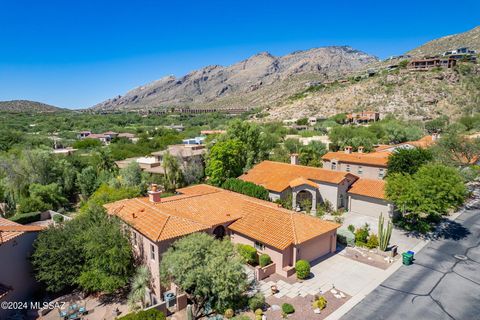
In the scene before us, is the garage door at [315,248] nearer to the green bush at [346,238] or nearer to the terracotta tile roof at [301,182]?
the green bush at [346,238]

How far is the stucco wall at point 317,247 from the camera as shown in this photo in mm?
20844

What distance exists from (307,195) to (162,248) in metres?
19.1

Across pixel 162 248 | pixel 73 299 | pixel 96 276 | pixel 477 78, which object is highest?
pixel 477 78

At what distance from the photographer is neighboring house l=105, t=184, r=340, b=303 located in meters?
19.0

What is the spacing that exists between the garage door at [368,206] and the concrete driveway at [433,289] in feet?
19.0

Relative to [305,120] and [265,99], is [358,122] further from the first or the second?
[265,99]

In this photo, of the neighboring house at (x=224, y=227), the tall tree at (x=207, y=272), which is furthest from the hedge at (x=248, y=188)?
the tall tree at (x=207, y=272)

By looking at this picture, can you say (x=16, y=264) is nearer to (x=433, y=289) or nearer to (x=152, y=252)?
(x=152, y=252)

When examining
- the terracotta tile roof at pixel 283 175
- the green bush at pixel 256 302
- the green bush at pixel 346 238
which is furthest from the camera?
the terracotta tile roof at pixel 283 175

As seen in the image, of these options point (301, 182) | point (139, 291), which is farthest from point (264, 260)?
point (301, 182)

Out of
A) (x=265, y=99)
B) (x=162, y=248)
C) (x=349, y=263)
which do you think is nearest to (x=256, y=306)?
(x=162, y=248)

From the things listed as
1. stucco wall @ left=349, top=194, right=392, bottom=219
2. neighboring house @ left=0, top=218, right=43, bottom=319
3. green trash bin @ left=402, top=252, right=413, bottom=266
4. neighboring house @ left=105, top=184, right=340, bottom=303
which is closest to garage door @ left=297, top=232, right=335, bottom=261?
neighboring house @ left=105, top=184, right=340, bottom=303

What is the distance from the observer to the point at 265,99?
18462 cm

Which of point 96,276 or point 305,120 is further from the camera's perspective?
point 305,120
